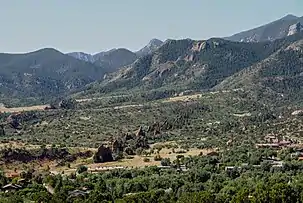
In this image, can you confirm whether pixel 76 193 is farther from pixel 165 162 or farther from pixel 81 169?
pixel 165 162

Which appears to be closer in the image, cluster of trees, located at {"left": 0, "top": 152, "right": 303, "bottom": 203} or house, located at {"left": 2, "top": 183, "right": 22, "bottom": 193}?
cluster of trees, located at {"left": 0, "top": 152, "right": 303, "bottom": 203}

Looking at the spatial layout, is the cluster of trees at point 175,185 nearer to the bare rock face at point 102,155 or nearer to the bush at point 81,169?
the bush at point 81,169

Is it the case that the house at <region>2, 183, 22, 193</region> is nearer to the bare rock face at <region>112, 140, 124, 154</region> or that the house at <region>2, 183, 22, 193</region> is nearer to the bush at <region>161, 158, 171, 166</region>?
the bush at <region>161, 158, 171, 166</region>

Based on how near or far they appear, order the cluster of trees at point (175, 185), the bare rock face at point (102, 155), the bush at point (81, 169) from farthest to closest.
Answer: the bare rock face at point (102, 155), the bush at point (81, 169), the cluster of trees at point (175, 185)

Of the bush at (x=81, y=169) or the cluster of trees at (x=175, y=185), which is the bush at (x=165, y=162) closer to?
the cluster of trees at (x=175, y=185)

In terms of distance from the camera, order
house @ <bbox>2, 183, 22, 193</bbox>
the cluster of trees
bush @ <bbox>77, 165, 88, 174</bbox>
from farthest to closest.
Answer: bush @ <bbox>77, 165, 88, 174</bbox> < house @ <bbox>2, 183, 22, 193</bbox> < the cluster of trees

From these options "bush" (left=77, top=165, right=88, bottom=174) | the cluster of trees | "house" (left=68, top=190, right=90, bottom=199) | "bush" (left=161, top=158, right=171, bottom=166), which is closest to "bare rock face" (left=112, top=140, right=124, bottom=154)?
"bush" (left=161, top=158, right=171, bottom=166)

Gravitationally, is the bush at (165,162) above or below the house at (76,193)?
below

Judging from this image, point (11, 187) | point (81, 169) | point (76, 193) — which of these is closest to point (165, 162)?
point (81, 169)

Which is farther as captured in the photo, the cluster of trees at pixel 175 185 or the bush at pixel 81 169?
the bush at pixel 81 169

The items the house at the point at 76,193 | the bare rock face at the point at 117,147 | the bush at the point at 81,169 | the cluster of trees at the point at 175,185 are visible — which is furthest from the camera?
the bare rock face at the point at 117,147

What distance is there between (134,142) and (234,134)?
24.2 m

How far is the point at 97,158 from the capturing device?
110 metres

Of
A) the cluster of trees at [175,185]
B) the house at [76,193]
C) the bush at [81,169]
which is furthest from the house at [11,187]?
the bush at [81,169]
